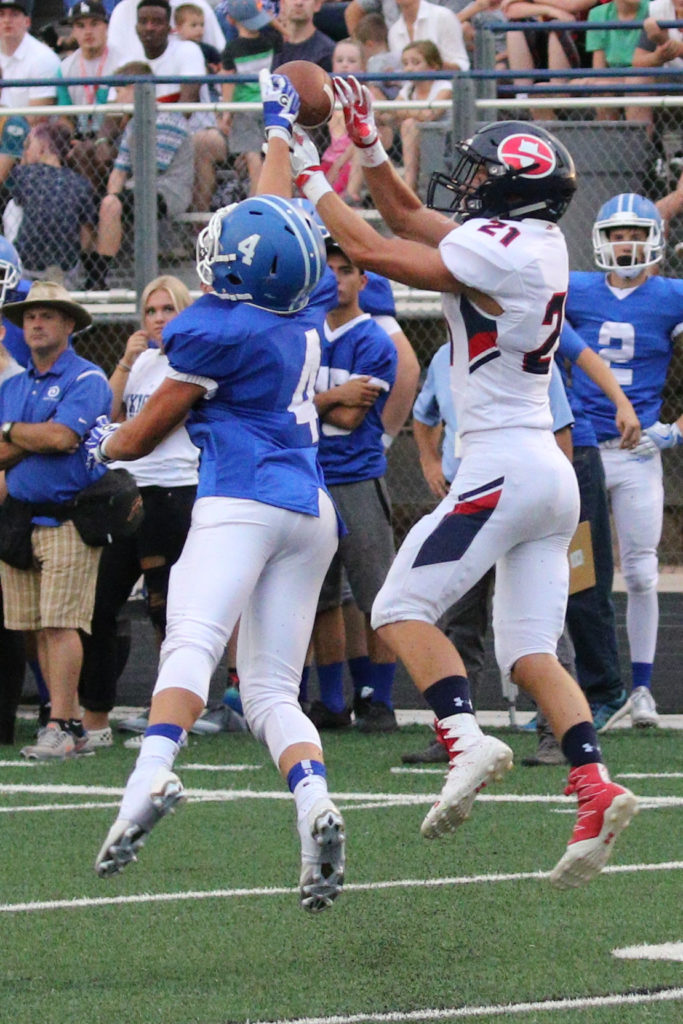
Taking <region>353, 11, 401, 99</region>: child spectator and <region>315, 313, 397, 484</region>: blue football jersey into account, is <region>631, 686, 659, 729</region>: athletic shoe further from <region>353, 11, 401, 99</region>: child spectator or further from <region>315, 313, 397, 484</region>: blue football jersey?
<region>353, 11, 401, 99</region>: child spectator

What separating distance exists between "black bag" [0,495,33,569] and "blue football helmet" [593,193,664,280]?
298 cm

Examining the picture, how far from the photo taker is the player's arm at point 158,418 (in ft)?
14.8

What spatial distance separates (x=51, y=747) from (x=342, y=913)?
2.89 metres

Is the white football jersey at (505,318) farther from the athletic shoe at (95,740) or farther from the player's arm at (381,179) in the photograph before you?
the athletic shoe at (95,740)

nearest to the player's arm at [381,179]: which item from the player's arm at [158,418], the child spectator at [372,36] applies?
the player's arm at [158,418]

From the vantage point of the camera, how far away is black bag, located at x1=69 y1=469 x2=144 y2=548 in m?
7.25

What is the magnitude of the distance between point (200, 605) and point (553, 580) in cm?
99

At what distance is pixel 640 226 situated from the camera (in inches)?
319

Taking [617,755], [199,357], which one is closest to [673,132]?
[617,755]

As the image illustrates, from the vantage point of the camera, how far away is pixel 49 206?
994 cm

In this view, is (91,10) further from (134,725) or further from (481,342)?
(481,342)

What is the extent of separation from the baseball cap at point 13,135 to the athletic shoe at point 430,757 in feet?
15.5

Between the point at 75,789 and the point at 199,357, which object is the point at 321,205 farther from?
the point at 75,789

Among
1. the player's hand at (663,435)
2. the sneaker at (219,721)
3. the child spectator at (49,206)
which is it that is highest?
the child spectator at (49,206)
